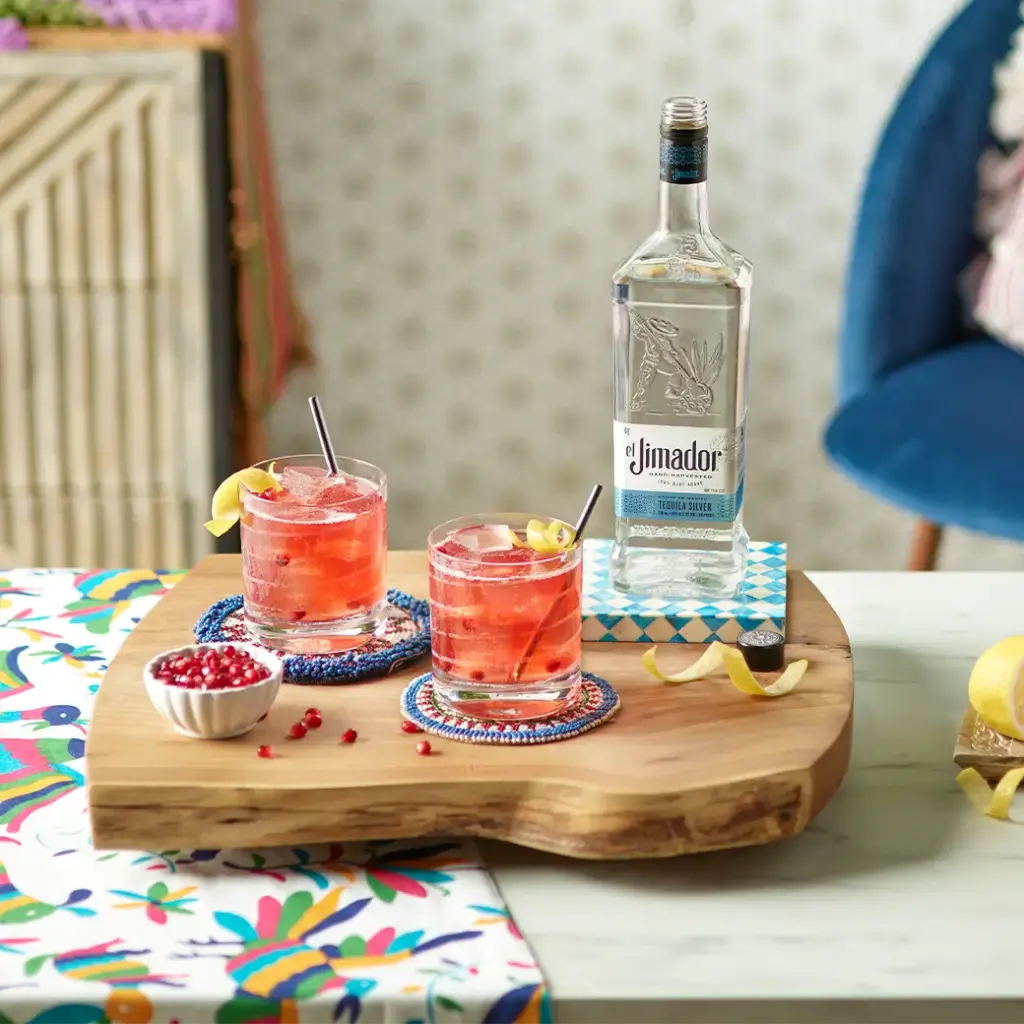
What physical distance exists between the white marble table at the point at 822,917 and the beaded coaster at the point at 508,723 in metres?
0.07

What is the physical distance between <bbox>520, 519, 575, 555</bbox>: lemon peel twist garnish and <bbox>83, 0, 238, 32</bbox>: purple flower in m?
1.46

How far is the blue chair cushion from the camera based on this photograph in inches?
65.7

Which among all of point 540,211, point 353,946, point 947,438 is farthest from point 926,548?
point 353,946

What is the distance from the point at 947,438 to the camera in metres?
1.78

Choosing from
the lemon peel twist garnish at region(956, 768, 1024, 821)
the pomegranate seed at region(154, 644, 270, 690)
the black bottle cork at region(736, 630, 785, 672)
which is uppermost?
the pomegranate seed at region(154, 644, 270, 690)

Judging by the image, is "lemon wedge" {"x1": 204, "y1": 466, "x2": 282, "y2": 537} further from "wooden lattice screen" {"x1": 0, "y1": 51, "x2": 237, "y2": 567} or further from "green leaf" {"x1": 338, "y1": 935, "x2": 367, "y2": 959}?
"wooden lattice screen" {"x1": 0, "y1": 51, "x2": 237, "y2": 567}

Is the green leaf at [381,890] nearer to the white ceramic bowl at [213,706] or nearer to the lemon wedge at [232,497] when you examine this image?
the white ceramic bowl at [213,706]

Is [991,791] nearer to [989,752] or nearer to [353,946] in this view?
[989,752]

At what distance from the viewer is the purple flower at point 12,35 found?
7.07 feet

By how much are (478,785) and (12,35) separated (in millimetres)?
1699

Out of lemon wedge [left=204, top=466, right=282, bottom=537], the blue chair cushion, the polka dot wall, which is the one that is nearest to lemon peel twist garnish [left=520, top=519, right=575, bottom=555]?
lemon wedge [left=204, top=466, right=282, bottom=537]

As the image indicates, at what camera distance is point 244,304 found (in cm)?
230

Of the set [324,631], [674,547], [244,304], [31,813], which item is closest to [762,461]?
[244,304]

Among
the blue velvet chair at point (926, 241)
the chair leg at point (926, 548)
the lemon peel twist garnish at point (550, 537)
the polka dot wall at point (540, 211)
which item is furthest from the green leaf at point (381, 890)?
the polka dot wall at point (540, 211)
